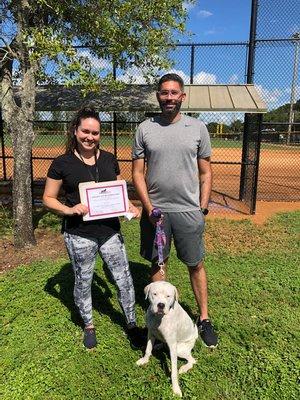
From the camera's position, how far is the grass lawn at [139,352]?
3248mm

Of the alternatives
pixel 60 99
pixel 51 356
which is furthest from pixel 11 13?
pixel 51 356

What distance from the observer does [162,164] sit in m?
3.37

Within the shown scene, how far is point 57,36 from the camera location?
5.59 meters

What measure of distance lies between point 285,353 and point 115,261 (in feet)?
5.72

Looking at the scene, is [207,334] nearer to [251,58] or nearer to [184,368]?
[184,368]

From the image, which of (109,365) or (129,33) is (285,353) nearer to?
(109,365)

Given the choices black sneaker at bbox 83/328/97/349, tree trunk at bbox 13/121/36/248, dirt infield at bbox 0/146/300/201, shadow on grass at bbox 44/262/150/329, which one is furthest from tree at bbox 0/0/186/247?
dirt infield at bbox 0/146/300/201

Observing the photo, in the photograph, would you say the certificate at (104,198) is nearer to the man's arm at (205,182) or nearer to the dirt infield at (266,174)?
the man's arm at (205,182)

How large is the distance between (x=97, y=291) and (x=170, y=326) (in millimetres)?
1832

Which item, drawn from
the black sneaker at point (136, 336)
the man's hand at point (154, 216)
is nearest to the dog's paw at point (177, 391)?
the black sneaker at point (136, 336)

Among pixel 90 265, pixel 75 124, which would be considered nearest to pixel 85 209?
pixel 90 265

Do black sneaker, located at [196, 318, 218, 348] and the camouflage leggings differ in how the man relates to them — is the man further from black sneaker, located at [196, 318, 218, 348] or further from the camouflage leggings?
black sneaker, located at [196, 318, 218, 348]

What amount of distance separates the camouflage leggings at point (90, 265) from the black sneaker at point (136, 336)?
0.68 ft

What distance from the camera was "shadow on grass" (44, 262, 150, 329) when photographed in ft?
14.3
